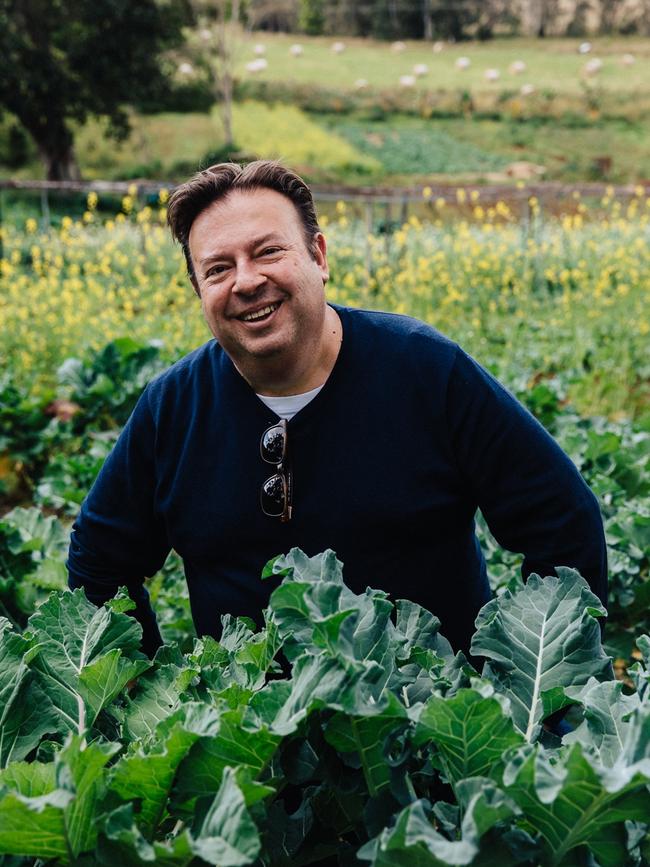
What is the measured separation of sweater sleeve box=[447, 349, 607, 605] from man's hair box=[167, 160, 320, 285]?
516 mm

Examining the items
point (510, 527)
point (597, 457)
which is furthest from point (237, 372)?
point (597, 457)

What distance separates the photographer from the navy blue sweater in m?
2.04

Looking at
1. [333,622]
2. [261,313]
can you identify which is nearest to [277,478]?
[261,313]

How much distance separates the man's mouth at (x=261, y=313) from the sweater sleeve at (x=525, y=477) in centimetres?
43

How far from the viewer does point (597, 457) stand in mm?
4125

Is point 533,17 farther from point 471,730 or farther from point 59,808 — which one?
point 59,808

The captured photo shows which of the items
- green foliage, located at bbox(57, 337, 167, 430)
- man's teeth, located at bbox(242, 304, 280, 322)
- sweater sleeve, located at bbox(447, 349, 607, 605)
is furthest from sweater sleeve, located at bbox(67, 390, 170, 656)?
green foliage, located at bbox(57, 337, 167, 430)

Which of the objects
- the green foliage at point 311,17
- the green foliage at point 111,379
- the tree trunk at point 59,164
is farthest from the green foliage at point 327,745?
the green foliage at point 311,17

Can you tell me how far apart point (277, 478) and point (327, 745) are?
898mm

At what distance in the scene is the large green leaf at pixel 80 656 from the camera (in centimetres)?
142

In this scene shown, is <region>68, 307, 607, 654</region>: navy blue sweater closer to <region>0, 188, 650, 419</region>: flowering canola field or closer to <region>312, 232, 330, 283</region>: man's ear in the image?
<region>312, 232, 330, 283</region>: man's ear

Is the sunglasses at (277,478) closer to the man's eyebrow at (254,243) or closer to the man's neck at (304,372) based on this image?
the man's neck at (304,372)

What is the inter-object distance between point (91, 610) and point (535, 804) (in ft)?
2.83

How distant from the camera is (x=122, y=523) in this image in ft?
7.57
